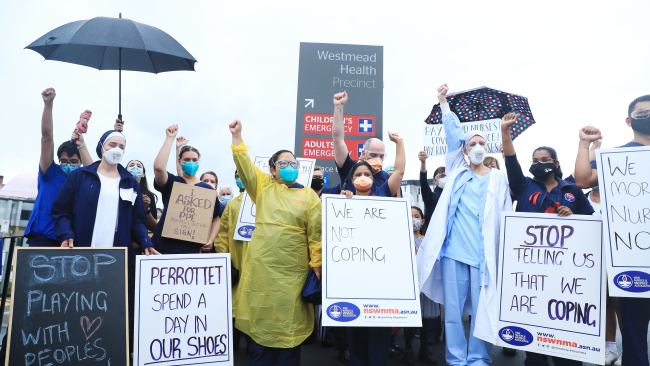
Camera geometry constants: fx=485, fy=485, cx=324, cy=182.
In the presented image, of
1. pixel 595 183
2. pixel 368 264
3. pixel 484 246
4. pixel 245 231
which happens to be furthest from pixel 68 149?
pixel 595 183

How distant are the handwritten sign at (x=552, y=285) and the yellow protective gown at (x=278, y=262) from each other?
1433 millimetres

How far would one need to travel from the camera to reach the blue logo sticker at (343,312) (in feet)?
11.1

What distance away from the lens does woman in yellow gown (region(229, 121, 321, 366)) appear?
3.60 meters

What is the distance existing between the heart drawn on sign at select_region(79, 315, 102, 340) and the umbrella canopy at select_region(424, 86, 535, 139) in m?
4.52

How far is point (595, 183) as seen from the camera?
3.80m

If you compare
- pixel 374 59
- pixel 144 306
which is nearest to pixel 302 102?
pixel 374 59

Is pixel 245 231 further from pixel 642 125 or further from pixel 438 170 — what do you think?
pixel 642 125

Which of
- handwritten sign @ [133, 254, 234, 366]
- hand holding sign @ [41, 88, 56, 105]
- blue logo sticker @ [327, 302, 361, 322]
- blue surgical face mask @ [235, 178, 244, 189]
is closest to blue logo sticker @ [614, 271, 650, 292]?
blue logo sticker @ [327, 302, 361, 322]

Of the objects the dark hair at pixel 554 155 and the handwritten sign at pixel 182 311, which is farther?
the dark hair at pixel 554 155

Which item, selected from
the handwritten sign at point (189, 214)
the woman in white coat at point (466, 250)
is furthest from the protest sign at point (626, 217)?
the handwritten sign at point (189, 214)

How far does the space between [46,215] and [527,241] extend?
12.3ft

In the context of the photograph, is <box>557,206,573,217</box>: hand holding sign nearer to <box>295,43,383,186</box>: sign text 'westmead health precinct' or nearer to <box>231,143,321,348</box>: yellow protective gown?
<box>231,143,321,348</box>: yellow protective gown

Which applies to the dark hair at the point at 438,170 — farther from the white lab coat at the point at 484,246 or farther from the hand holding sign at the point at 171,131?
the hand holding sign at the point at 171,131

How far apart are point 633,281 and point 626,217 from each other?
416 millimetres
